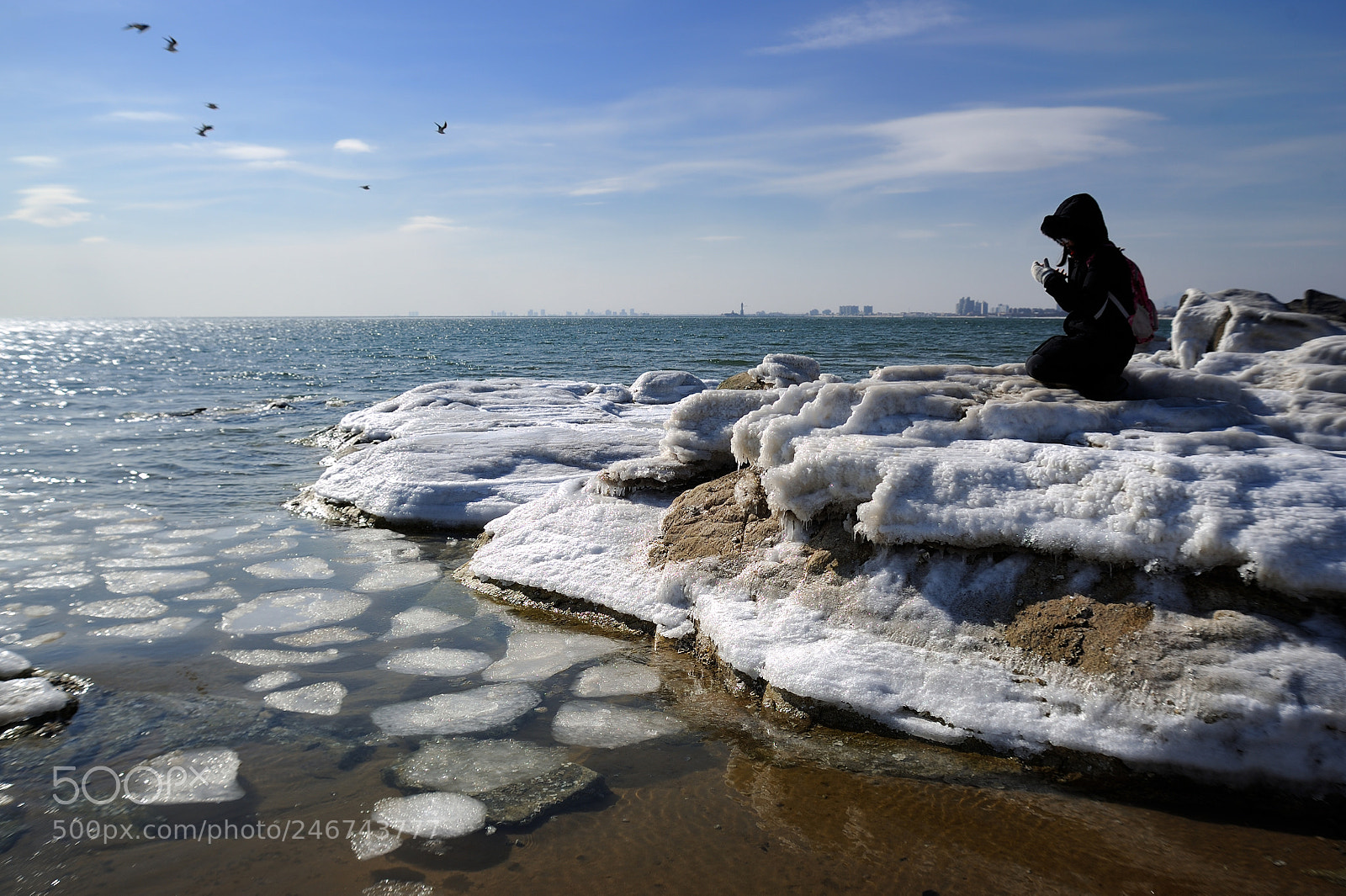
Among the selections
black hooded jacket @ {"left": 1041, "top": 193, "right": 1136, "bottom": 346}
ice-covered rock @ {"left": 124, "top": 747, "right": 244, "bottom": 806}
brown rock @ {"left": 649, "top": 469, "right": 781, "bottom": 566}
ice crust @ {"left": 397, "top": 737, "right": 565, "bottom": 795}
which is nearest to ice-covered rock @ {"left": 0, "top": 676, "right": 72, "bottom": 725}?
ice-covered rock @ {"left": 124, "top": 747, "right": 244, "bottom": 806}

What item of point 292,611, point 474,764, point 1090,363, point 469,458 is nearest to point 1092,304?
point 1090,363

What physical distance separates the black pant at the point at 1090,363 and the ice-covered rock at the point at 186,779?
388 cm

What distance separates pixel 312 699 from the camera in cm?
311

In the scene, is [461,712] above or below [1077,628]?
below

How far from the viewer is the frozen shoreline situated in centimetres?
228

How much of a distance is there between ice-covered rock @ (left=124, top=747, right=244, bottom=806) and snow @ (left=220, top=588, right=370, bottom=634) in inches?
49.1

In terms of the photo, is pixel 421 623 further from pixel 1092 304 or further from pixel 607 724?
pixel 1092 304

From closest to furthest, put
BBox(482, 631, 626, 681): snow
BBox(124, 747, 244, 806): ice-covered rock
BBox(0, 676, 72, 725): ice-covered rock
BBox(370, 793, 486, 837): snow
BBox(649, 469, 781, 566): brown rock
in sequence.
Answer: BBox(370, 793, 486, 837): snow → BBox(124, 747, 244, 806): ice-covered rock → BBox(0, 676, 72, 725): ice-covered rock → BBox(482, 631, 626, 681): snow → BBox(649, 469, 781, 566): brown rock

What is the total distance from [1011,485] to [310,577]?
4182 mm

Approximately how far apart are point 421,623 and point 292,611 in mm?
799

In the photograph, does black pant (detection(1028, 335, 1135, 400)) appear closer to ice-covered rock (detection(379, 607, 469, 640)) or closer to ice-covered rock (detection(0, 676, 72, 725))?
ice-covered rock (detection(379, 607, 469, 640))

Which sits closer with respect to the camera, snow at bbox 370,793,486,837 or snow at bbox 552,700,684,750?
snow at bbox 370,793,486,837

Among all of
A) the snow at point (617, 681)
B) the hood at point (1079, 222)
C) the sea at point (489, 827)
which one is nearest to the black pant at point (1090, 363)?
the hood at point (1079, 222)

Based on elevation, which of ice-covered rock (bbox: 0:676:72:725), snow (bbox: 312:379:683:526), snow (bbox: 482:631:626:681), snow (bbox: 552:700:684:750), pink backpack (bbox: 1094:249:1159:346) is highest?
pink backpack (bbox: 1094:249:1159:346)
